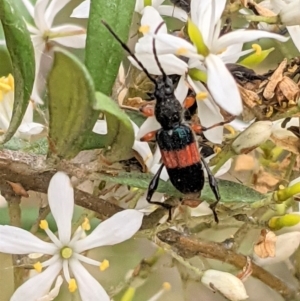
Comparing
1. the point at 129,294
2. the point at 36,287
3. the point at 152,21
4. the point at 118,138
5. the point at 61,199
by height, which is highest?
the point at 152,21

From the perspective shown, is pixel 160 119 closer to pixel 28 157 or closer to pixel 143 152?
pixel 143 152

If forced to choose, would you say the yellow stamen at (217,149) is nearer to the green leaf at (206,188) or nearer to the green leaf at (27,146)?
the green leaf at (206,188)

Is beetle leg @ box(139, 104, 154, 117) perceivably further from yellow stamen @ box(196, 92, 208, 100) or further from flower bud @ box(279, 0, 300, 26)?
flower bud @ box(279, 0, 300, 26)

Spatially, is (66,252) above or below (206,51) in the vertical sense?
below

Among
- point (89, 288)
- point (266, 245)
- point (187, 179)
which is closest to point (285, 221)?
point (266, 245)

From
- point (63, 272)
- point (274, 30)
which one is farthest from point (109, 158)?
point (274, 30)

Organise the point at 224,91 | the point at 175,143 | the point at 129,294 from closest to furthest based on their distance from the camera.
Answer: the point at 224,91
the point at 175,143
the point at 129,294

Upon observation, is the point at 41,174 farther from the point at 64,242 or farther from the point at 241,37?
the point at 241,37
